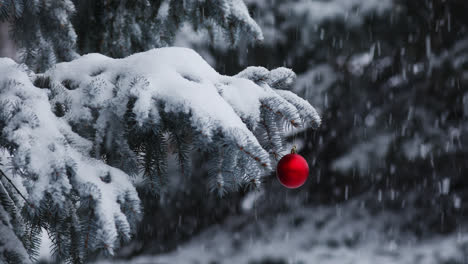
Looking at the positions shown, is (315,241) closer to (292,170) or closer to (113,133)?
(292,170)

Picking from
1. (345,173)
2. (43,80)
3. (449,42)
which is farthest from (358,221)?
(43,80)

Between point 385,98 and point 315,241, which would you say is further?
point 315,241

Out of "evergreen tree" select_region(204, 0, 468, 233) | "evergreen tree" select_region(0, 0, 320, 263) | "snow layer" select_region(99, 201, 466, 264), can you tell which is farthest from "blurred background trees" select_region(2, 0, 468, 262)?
"evergreen tree" select_region(0, 0, 320, 263)

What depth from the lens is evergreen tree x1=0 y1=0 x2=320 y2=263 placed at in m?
1.05

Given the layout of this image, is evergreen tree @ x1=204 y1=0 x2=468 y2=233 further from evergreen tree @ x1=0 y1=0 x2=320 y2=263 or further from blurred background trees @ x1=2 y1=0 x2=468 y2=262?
evergreen tree @ x1=0 y1=0 x2=320 y2=263

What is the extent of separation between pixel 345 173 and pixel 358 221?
67 centimetres

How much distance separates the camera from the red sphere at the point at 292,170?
1232 millimetres

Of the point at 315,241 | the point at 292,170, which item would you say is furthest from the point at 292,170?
the point at 315,241

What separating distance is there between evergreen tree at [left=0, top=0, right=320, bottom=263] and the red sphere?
0.04 m

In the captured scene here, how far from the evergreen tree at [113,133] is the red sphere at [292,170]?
0.04m

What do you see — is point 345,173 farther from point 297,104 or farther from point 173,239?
point 297,104

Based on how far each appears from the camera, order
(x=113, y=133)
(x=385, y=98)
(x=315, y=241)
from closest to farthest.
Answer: (x=113, y=133), (x=385, y=98), (x=315, y=241)

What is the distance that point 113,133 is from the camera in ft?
3.88

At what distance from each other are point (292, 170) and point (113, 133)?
548 mm
